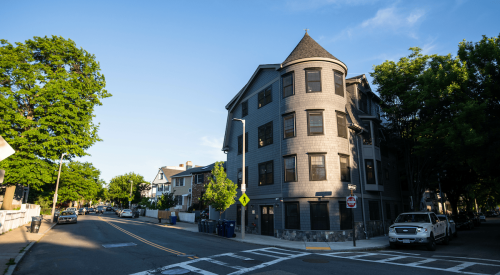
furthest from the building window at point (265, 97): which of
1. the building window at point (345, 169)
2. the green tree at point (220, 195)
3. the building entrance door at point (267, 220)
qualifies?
the building entrance door at point (267, 220)

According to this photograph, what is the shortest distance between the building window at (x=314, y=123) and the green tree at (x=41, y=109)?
73.2 ft

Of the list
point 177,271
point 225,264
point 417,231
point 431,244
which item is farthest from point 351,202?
point 177,271

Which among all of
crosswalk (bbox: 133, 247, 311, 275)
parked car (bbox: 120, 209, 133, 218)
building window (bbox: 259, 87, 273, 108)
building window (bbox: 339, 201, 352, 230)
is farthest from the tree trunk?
building window (bbox: 339, 201, 352, 230)

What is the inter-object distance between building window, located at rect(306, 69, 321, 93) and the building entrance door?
939 cm

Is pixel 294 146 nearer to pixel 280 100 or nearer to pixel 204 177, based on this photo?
pixel 280 100

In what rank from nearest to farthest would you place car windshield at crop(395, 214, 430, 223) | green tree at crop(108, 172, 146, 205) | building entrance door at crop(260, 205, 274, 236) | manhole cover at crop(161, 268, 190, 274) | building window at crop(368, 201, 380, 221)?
manhole cover at crop(161, 268, 190, 274) → car windshield at crop(395, 214, 430, 223) → building entrance door at crop(260, 205, 274, 236) → building window at crop(368, 201, 380, 221) → green tree at crop(108, 172, 146, 205)

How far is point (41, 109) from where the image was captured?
25.5 m

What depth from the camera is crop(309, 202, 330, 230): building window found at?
1847 cm

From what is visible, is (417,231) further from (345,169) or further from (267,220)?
(267,220)

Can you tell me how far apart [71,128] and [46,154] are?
3.25 metres

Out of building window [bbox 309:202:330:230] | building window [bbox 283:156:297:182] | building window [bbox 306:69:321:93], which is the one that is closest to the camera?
building window [bbox 309:202:330:230]

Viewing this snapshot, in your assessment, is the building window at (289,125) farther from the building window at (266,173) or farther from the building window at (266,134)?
the building window at (266,173)

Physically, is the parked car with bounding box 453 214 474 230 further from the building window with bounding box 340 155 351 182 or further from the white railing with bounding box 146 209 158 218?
the white railing with bounding box 146 209 158 218

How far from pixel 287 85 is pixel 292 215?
32.1 ft
